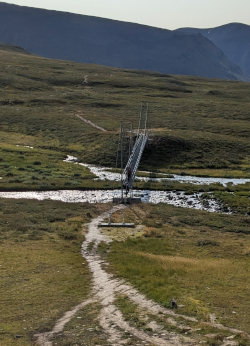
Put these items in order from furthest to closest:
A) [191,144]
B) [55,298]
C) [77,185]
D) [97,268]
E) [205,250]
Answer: [191,144] < [77,185] < [205,250] < [97,268] < [55,298]

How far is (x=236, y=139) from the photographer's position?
124000 mm

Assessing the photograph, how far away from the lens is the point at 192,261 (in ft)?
144

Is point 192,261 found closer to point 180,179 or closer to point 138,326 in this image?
point 138,326

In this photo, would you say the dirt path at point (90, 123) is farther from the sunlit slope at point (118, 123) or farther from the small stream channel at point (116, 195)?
the small stream channel at point (116, 195)

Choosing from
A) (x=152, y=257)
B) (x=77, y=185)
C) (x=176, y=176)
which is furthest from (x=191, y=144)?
(x=152, y=257)

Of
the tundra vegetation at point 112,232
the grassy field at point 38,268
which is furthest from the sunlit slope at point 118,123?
the grassy field at point 38,268

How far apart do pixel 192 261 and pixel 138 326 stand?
621 inches

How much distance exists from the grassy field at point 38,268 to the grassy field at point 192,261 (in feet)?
12.8

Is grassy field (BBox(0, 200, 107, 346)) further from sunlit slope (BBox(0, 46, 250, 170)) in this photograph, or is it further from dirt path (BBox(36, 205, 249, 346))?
sunlit slope (BBox(0, 46, 250, 170))

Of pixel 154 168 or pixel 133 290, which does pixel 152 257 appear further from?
pixel 154 168

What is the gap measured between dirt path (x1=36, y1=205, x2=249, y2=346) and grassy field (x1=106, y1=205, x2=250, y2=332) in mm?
873

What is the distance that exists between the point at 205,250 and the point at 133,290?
15550 millimetres

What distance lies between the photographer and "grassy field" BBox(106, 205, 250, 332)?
33000mm

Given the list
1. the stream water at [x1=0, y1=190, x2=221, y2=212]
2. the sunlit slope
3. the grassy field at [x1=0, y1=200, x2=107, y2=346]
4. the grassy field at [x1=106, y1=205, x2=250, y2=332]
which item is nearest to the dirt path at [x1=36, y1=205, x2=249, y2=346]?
the grassy field at [x1=0, y1=200, x2=107, y2=346]
